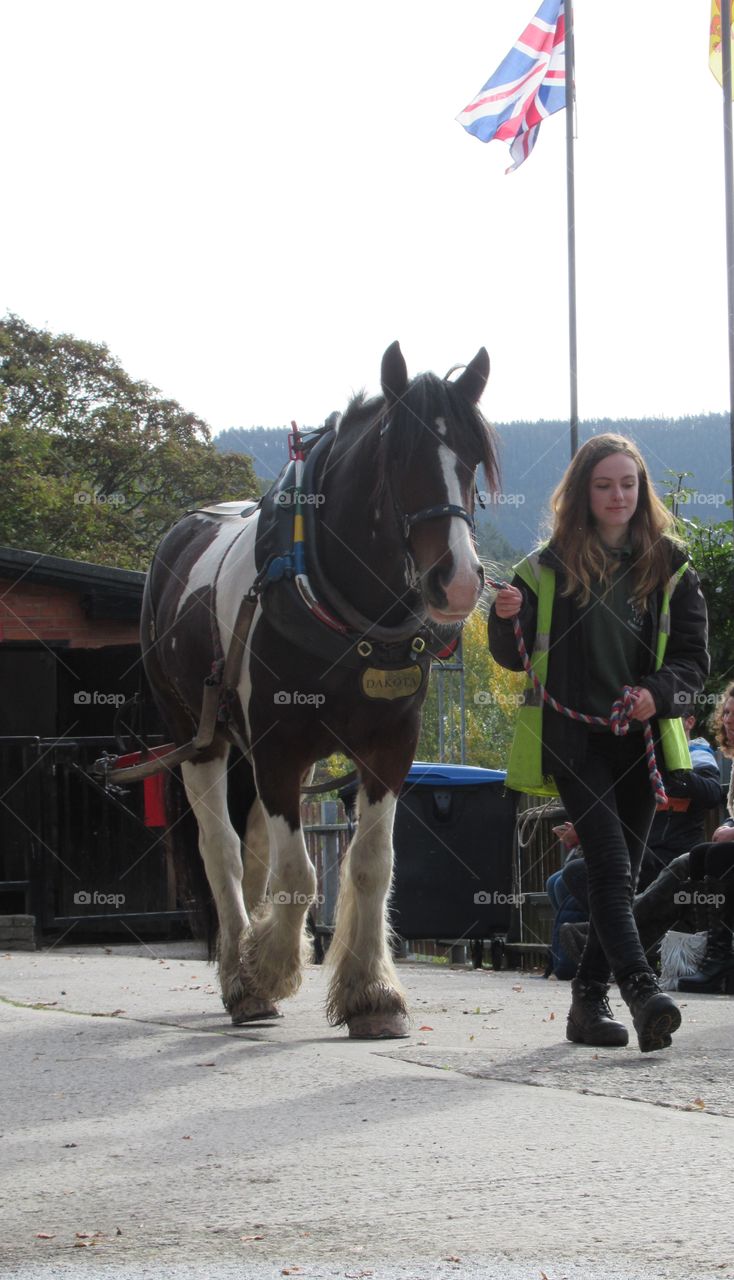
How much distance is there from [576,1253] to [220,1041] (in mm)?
3013

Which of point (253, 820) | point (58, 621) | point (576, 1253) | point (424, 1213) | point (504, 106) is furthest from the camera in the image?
point (504, 106)

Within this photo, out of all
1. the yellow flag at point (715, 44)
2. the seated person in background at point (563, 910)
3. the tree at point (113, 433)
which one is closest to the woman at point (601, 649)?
the seated person in background at point (563, 910)

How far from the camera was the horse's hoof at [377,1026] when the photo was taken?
5.72 m

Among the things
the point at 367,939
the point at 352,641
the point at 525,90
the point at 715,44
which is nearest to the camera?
the point at 352,641

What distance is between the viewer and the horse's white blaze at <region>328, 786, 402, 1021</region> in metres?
5.81

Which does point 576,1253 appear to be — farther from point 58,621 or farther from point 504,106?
point 504,106

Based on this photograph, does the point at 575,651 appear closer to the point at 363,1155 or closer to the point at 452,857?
the point at 363,1155

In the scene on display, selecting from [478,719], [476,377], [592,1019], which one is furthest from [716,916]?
[478,719]

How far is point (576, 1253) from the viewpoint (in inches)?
112

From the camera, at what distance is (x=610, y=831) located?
17.5 feet

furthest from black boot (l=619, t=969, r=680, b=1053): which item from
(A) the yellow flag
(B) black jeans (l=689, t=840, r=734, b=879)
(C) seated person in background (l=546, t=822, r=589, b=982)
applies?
(A) the yellow flag

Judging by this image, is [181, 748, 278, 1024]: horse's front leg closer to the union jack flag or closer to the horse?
the horse

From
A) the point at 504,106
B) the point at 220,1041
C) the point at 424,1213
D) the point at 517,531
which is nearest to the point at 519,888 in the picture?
the point at 220,1041

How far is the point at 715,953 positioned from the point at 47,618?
8857 millimetres
